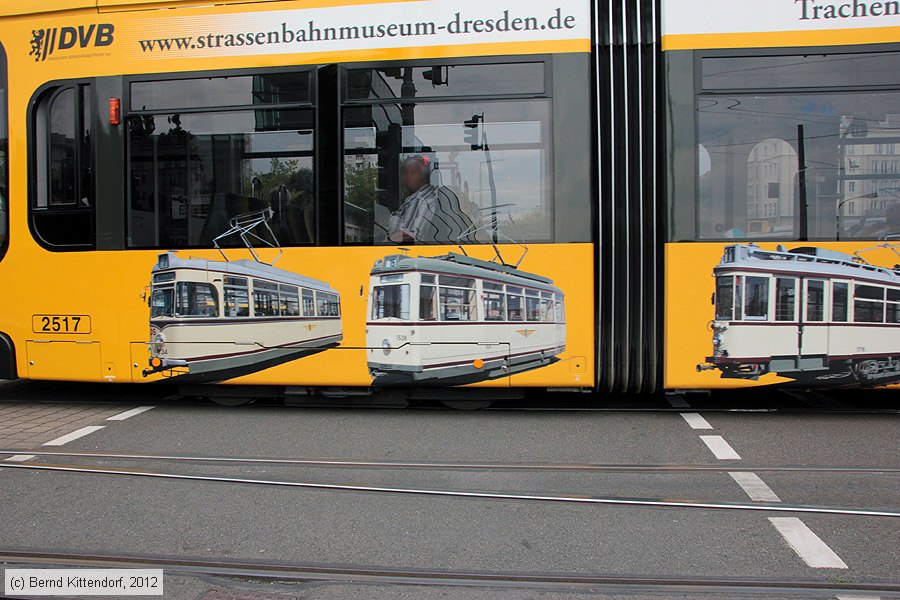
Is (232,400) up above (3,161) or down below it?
below

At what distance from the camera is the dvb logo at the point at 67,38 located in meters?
5.50

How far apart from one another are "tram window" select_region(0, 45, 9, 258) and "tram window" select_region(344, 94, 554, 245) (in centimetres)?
301

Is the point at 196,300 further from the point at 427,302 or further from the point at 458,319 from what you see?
the point at 458,319

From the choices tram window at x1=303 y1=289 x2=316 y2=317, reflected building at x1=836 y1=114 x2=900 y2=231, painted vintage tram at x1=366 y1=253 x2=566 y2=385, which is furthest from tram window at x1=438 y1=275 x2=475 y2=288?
reflected building at x1=836 y1=114 x2=900 y2=231

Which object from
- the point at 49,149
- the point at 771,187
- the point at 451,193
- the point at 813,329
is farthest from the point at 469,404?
the point at 49,149

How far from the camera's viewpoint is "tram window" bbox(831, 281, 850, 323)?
4.98 meters

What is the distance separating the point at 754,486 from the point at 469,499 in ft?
5.59

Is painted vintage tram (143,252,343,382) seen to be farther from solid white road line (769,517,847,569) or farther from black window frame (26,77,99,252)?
solid white road line (769,517,847,569)

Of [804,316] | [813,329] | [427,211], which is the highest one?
[427,211]

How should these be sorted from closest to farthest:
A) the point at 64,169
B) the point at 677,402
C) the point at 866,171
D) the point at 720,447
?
1. the point at 720,447
2. the point at 866,171
3. the point at 64,169
4. the point at 677,402

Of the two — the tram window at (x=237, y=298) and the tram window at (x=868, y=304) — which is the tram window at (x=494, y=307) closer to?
the tram window at (x=237, y=298)

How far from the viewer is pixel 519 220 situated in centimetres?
521

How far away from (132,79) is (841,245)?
19.1 ft

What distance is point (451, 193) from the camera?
5246 millimetres
